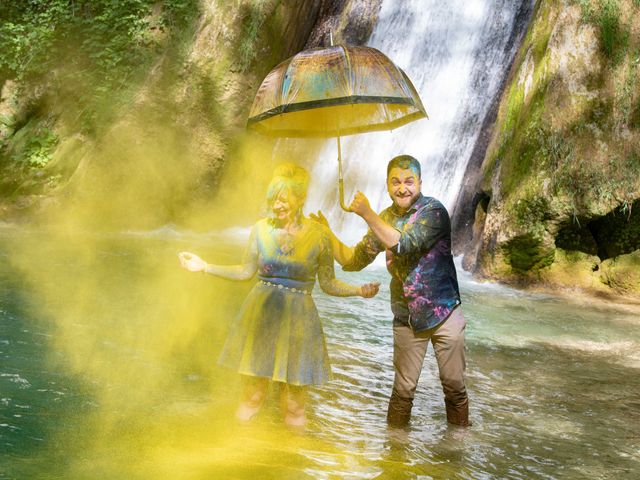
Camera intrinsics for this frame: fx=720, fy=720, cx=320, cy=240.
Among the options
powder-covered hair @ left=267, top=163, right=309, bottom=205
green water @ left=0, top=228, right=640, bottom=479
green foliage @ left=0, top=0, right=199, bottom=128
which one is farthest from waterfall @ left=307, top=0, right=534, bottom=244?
powder-covered hair @ left=267, top=163, right=309, bottom=205

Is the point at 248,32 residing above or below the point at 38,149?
above

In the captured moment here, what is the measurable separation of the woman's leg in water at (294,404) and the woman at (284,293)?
1 centimetres

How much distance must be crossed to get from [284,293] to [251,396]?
2.51ft

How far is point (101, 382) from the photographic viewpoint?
5445 mm

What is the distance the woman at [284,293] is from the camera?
167 inches

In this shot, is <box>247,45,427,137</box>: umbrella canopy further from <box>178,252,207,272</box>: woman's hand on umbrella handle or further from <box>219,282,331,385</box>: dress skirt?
<box>219,282,331,385</box>: dress skirt

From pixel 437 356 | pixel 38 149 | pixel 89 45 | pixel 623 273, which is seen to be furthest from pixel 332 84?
pixel 89 45

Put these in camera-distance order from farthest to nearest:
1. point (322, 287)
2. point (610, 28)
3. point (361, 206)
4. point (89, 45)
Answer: point (89, 45), point (610, 28), point (322, 287), point (361, 206)

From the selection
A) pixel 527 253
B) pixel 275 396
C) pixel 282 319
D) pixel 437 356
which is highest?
pixel 527 253

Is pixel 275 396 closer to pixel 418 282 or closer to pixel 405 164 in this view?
pixel 418 282

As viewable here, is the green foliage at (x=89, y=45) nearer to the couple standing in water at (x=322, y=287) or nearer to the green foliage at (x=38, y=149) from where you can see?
the green foliage at (x=38, y=149)

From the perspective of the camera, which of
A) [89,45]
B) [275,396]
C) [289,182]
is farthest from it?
[89,45]

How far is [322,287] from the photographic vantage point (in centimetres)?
447

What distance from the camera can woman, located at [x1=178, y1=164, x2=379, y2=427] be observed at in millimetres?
4254
